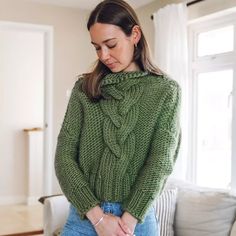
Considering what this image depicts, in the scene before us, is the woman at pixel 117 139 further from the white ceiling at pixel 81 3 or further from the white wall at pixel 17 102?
the white wall at pixel 17 102

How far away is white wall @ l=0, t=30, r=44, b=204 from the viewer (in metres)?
4.91

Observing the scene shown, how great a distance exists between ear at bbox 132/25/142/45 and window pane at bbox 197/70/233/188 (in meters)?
1.87

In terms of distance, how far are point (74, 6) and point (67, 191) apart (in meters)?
3.31

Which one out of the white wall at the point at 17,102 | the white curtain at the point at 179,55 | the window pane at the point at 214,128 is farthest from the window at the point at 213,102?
the white wall at the point at 17,102

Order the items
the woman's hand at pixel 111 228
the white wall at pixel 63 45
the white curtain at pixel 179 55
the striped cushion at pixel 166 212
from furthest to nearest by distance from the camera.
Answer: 1. the white wall at pixel 63 45
2. the white curtain at pixel 179 55
3. the striped cushion at pixel 166 212
4. the woman's hand at pixel 111 228

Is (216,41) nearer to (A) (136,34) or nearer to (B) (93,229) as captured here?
(A) (136,34)

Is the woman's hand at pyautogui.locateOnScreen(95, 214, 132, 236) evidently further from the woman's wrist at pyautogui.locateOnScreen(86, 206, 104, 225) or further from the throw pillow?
the throw pillow

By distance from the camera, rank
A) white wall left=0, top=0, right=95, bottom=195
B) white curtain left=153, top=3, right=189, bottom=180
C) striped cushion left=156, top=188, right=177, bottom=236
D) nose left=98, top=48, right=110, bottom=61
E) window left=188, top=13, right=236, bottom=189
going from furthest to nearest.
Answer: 1. white wall left=0, top=0, right=95, bottom=195
2. white curtain left=153, top=3, right=189, bottom=180
3. window left=188, top=13, right=236, bottom=189
4. striped cushion left=156, top=188, right=177, bottom=236
5. nose left=98, top=48, right=110, bottom=61

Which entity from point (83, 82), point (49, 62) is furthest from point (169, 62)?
point (83, 82)

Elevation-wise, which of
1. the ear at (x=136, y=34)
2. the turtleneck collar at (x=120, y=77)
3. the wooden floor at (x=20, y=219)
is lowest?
the wooden floor at (x=20, y=219)

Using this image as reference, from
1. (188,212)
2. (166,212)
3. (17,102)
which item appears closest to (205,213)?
(188,212)

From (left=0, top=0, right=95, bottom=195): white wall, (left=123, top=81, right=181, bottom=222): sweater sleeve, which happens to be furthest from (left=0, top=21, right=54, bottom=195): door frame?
(left=123, top=81, right=181, bottom=222): sweater sleeve

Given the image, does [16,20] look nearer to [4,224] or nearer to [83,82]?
[4,224]

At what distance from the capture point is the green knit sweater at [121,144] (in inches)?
45.9
